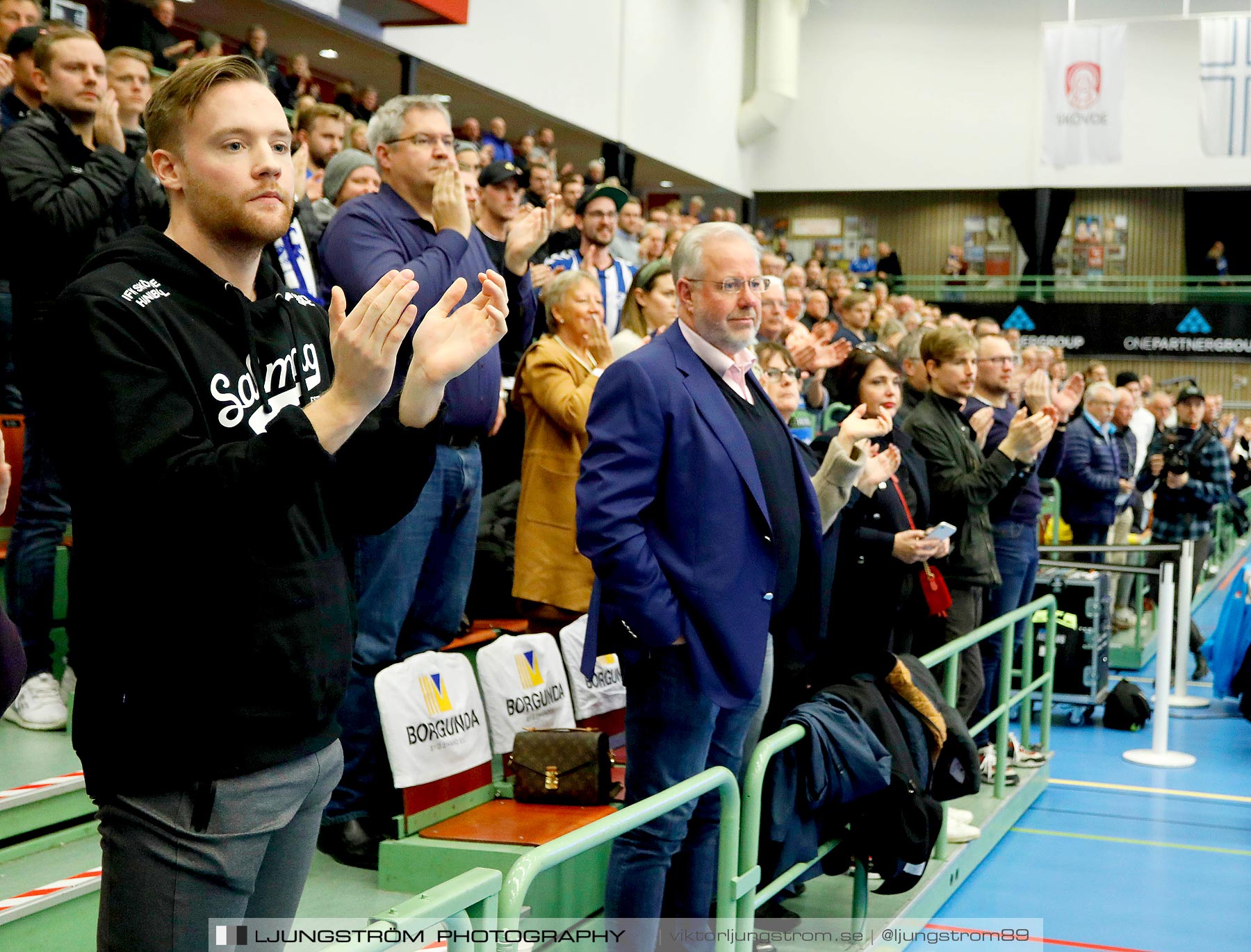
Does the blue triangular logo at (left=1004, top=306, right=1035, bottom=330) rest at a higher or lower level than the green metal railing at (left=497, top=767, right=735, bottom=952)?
higher

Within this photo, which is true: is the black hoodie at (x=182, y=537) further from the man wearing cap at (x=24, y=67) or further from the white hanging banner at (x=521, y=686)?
the man wearing cap at (x=24, y=67)

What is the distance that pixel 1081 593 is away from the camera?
7309 millimetres

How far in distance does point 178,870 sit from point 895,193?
2517 cm

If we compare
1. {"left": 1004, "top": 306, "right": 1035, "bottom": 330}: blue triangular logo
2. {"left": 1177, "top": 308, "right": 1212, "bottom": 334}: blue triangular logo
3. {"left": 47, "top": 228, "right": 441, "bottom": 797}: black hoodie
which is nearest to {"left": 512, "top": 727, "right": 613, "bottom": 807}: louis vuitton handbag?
{"left": 47, "top": 228, "right": 441, "bottom": 797}: black hoodie

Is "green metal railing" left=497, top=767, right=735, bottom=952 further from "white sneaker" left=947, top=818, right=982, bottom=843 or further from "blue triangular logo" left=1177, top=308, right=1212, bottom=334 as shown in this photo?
"blue triangular logo" left=1177, top=308, right=1212, bottom=334

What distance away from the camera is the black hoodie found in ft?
5.01

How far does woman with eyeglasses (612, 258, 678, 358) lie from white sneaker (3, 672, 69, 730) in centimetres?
221

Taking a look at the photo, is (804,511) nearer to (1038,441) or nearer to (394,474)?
(394,474)

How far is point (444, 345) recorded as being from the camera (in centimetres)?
171

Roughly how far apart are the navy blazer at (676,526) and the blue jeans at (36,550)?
1585mm

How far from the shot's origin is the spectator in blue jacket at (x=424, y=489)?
3309 mm

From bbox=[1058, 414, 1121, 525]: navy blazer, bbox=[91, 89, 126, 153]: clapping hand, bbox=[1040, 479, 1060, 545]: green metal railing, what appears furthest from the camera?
bbox=[1040, 479, 1060, 545]: green metal railing

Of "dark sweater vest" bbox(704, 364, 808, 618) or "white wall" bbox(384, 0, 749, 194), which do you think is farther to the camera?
"white wall" bbox(384, 0, 749, 194)

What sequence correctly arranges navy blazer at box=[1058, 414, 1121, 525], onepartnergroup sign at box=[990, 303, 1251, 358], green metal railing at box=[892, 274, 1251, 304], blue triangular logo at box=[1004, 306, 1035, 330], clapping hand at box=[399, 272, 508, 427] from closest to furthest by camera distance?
clapping hand at box=[399, 272, 508, 427] → navy blazer at box=[1058, 414, 1121, 525] → onepartnergroup sign at box=[990, 303, 1251, 358] → blue triangular logo at box=[1004, 306, 1035, 330] → green metal railing at box=[892, 274, 1251, 304]
